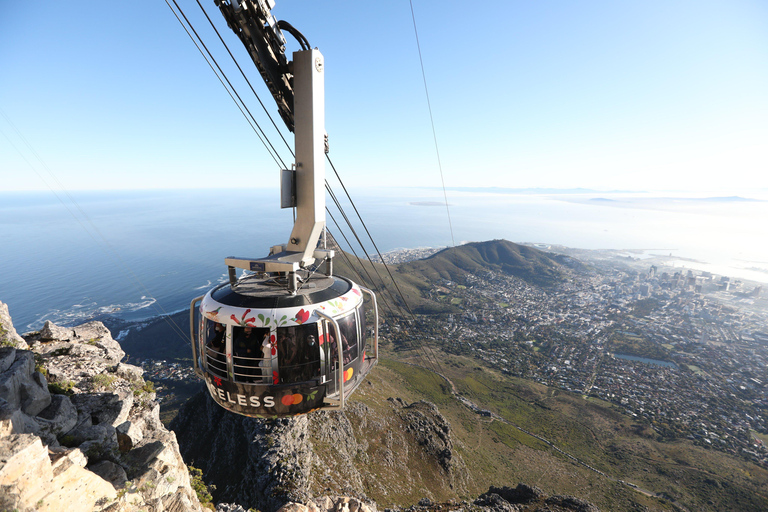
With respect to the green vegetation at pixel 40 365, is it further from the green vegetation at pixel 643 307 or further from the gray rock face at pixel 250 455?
the green vegetation at pixel 643 307

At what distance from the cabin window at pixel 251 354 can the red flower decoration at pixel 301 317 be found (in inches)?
26.4

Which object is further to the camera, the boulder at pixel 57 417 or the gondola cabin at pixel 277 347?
the boulder at pixel 57 417

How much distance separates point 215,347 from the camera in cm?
682

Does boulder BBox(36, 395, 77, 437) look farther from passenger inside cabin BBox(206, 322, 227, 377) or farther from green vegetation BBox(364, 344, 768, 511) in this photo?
green vegetation BBox(364, 344, 768, 511)

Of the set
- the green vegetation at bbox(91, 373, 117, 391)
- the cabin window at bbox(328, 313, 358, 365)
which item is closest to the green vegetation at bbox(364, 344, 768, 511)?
the green vegetation at bbox(91, 373, 117, 391)

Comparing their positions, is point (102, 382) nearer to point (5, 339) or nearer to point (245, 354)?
point (5, 339)

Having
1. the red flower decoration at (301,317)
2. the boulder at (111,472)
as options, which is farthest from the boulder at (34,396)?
the red flower decoration at (301,317)

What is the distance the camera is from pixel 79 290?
13812cm

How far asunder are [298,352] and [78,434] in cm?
778

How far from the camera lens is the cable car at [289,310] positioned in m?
6.43

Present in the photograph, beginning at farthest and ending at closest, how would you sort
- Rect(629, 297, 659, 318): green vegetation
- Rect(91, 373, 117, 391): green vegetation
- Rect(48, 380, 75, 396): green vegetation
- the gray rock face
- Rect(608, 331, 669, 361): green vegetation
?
1. Rect(629, 297, 659, 318): green vegetation
2. Rect(608, 331, 669, 361): green vegetation
3. the gray rock face
4. Rect(91, 373, 117, 391): green vegetation
5. Rect(48, 380, 75, 396): green vegetation

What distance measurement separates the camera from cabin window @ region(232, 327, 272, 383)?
6406 millimetres

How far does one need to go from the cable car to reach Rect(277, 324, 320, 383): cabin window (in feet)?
0.07

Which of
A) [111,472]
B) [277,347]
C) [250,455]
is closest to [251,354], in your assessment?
[277,347]
